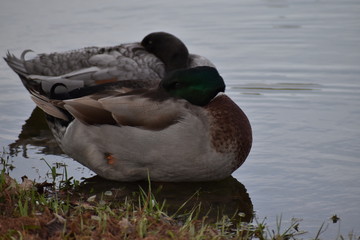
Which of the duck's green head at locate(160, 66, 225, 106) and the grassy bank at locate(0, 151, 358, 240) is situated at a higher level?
the duck's green head at locate(160, 66, 225, 106)

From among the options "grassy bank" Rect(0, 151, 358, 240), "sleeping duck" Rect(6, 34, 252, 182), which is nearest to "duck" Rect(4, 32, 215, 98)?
"sleeping duck" Rect(6, 34, 252, 182)

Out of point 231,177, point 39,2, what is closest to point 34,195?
point 231,177

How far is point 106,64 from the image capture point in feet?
24.4

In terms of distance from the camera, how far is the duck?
24.2 ft

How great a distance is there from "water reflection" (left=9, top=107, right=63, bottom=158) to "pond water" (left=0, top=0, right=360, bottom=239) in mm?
11

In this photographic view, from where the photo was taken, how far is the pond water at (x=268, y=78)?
220 inches

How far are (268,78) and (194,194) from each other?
3377 mm

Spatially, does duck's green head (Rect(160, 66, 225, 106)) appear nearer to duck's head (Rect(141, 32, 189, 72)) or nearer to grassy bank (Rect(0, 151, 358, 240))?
grassy bank (Rect(0, 151, 358, 240))

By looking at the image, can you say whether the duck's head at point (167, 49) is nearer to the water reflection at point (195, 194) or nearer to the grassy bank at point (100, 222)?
the water reflection at point (195, 194)

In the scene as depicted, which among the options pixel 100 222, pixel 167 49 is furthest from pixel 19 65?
pixel 100 222

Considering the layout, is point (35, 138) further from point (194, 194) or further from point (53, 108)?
point (194, 194)

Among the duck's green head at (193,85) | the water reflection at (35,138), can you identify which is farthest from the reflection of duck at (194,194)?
the water reflection at (35,138)

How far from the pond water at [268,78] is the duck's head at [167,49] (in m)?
0.71

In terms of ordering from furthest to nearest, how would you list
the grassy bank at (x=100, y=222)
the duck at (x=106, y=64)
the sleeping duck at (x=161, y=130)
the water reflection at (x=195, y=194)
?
1. the duck at (x=106, y=64)
2. the sleeping duck at (x=161, y=130)
3. the water reflection at (x=195, y=194)
4. the grassy bank at (x=100, y=222)
